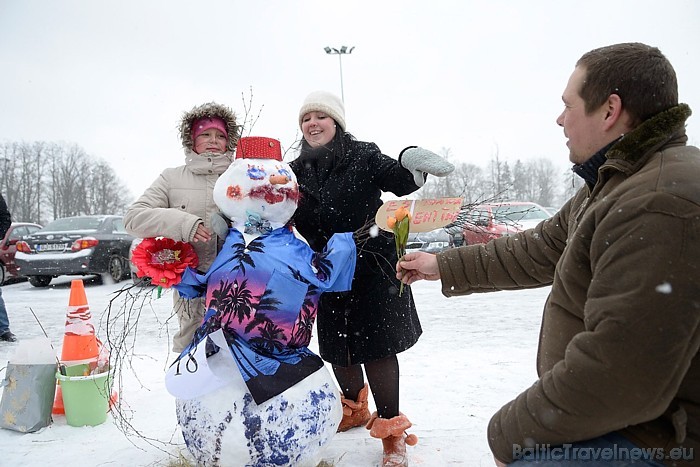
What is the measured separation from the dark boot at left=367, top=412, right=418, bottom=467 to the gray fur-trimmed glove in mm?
1263

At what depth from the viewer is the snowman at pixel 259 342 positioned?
2.08 metres

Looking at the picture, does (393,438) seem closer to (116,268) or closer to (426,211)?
(426,211)

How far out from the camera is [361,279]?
271 centimetres

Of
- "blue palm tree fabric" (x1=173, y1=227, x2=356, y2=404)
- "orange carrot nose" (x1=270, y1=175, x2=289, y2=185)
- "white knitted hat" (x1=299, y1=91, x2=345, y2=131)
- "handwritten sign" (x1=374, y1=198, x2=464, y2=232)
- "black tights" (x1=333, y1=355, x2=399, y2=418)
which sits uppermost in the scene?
"white knitted hat" (x1=299, y1=91, x2=345, y2=131)

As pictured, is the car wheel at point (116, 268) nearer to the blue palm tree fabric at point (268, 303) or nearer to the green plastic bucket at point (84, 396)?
the green plastic bucket at point (84, 396)

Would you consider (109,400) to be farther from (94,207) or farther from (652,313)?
(94,207)

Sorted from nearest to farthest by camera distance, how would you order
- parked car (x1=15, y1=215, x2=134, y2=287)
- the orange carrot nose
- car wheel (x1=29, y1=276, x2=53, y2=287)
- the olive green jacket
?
the olive green jacket → the orange carrot nose → parked car (x1=15, y1=215, x2=134, y2=287) → car wheel (x1=29, y1=276, x2=53, y2=287)

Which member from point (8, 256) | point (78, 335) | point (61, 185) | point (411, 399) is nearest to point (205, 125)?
point (78, 335)

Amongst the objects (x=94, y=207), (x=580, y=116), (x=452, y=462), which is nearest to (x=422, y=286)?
(x=452, y=462)

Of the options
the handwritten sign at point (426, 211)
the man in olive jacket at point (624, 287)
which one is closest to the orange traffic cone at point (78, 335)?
the handwritten sign at point (426, 211)

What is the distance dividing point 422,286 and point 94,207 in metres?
51.4

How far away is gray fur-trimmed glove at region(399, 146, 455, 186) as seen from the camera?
2.19 m

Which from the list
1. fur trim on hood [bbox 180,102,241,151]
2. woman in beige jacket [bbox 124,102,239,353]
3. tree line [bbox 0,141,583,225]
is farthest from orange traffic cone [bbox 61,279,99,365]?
tree line [bbox 0,141,583,225]

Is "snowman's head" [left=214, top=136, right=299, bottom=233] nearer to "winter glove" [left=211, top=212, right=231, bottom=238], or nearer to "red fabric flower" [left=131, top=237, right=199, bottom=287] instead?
"winter glove" [left=211, top=212, right=231, bottom=238]
